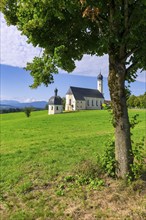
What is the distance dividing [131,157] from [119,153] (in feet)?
1.17

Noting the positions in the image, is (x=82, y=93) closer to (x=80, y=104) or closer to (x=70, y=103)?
(x=80, y=104)

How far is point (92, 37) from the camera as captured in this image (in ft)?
29.1

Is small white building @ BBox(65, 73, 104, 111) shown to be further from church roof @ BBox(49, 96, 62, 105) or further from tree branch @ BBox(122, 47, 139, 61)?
tree branch @ BBox(122, 47, 139, 61)

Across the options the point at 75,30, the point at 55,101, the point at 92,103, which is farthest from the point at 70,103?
the point at 75,30

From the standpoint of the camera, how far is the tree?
7.42 metres

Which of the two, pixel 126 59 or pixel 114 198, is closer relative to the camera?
pixel 114 198

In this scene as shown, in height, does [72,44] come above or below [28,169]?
above

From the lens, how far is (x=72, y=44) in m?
8.69

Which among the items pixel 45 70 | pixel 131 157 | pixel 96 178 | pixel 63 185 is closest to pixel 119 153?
pixel 131 157

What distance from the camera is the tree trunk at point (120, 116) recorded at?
8.03m

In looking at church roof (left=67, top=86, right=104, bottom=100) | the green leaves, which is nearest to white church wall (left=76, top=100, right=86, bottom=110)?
church roof (left=67, top=86, right=104, bottom=100)

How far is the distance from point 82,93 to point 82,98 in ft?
13.9

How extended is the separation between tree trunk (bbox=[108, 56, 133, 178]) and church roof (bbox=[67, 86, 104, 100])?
111693 millimetres

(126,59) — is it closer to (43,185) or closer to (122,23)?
(122,23)
